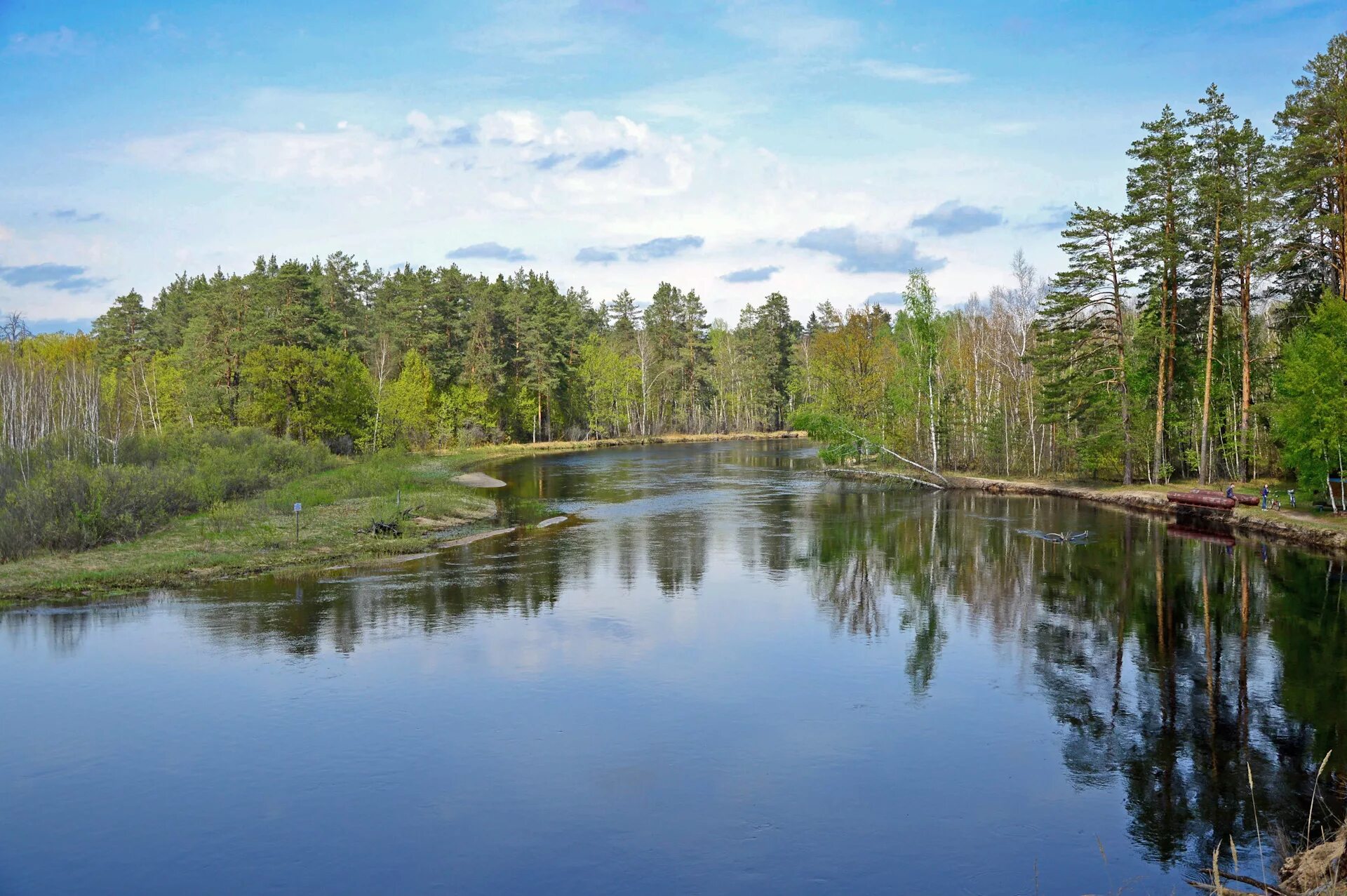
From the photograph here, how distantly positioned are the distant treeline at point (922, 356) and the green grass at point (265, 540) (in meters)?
9.63

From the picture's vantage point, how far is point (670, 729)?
16.4 m

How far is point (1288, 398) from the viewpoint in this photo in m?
37.8

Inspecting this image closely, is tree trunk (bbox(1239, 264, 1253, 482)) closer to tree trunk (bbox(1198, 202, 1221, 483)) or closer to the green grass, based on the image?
tree trunk (bbox(1198, 202, 1221, 483))

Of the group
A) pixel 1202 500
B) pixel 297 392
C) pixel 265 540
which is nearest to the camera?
pixel 265 540

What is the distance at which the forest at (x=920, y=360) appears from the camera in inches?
1571

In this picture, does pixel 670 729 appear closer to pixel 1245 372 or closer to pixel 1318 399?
pixel 1318 399

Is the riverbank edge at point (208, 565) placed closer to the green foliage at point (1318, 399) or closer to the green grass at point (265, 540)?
the green grass at point (265, 540)

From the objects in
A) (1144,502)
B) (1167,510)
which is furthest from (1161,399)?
(1167,510)

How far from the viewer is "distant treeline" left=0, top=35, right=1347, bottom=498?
40.4m

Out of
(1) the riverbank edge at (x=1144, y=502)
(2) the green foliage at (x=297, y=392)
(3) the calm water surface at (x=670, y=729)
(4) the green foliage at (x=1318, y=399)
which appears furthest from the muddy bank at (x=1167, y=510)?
(2) the green foliage at (x=297, y=392)

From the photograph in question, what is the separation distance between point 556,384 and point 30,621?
3021 inches

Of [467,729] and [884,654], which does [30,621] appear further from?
[884,654]

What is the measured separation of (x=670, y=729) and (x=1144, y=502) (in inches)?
1419

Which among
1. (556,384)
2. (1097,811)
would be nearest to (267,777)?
(1097,811)
